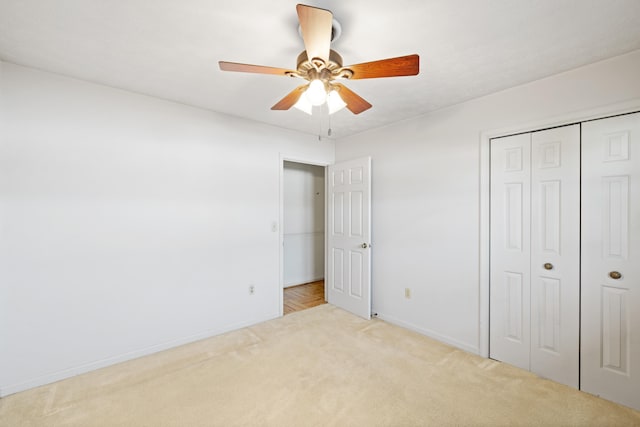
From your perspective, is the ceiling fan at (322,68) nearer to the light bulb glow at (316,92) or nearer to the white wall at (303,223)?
the light bulb glow at (316,92)

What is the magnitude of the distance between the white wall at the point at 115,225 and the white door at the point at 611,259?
297cm

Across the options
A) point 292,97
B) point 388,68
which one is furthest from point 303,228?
point 388,68

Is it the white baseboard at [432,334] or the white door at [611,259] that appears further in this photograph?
the white baseboard at [432,334]

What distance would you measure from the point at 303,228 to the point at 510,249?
3.38m

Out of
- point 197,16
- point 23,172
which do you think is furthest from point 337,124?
point 23,172

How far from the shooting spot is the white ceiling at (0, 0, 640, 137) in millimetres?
1467

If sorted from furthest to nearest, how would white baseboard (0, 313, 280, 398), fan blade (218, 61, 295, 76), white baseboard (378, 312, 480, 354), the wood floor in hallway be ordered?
the wood floor in hallway
white baseboard (378, 312, 480, 354)
white baseboard (0, 313, 280, 398)
fan blade (218, 61, 295, 76)

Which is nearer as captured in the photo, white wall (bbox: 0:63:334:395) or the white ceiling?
the white ceiling

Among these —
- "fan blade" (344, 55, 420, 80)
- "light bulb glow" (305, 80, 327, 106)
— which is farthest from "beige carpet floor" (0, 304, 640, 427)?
"fan blade" (344, 55, 420, 80)

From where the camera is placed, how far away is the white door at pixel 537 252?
7.04 ft

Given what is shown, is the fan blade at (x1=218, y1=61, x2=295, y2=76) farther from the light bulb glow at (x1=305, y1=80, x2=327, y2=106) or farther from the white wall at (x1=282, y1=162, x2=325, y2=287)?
the white wall at (x1=282, y1=162, x2=325, y2=287)

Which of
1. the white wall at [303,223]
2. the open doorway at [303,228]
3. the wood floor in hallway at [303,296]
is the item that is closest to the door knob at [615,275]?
the wood floor in hallway at [303,296]

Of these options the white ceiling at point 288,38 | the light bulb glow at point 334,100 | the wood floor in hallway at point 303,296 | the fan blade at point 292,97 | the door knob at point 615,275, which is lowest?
the wood floor in hallway at point 303,296

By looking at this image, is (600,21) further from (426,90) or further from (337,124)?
(337,124)
